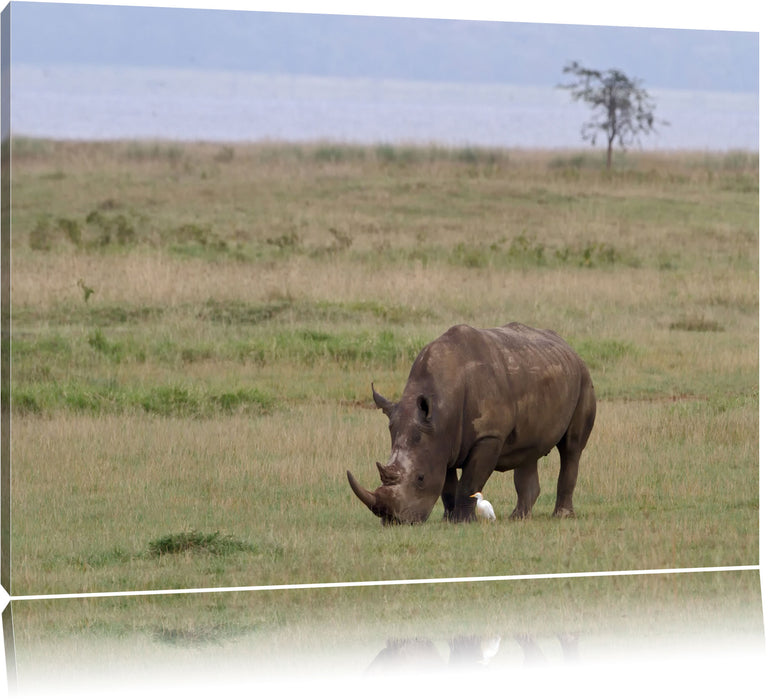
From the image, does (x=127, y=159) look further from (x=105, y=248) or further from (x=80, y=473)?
(x=80, y=473)

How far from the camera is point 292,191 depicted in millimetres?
35906

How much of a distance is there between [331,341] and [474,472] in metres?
8.66

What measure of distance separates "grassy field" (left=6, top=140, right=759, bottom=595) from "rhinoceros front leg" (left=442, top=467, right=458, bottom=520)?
39 centimetres

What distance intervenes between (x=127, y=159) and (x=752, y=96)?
56.1 ft

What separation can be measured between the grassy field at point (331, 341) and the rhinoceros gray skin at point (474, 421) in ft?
1.08

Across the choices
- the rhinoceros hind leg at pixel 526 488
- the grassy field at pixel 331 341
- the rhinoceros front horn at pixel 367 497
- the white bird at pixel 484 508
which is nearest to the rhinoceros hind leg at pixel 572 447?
the rhinoceros hind leg at pixel 526 488

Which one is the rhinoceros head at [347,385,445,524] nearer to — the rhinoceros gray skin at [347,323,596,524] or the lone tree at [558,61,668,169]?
the rhinoceros gray skin at [347,323,596,524]

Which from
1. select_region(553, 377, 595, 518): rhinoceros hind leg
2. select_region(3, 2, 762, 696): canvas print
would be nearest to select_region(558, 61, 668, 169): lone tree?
select_region(3, 2, 762, 696): canvas print

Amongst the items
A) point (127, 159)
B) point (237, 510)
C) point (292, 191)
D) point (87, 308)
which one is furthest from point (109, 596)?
point (127, 159)

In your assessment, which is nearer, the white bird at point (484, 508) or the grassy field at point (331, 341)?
the grassy field at point (331, 341)

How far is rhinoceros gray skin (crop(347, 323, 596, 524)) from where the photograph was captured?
11.9 metres

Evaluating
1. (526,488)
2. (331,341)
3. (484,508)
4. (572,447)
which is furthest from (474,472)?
(331,341)

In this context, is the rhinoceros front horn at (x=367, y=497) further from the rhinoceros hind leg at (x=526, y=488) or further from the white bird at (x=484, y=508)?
the rhinoceros hind leg at (x=526, y=488)

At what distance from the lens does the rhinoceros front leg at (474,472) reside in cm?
1222
